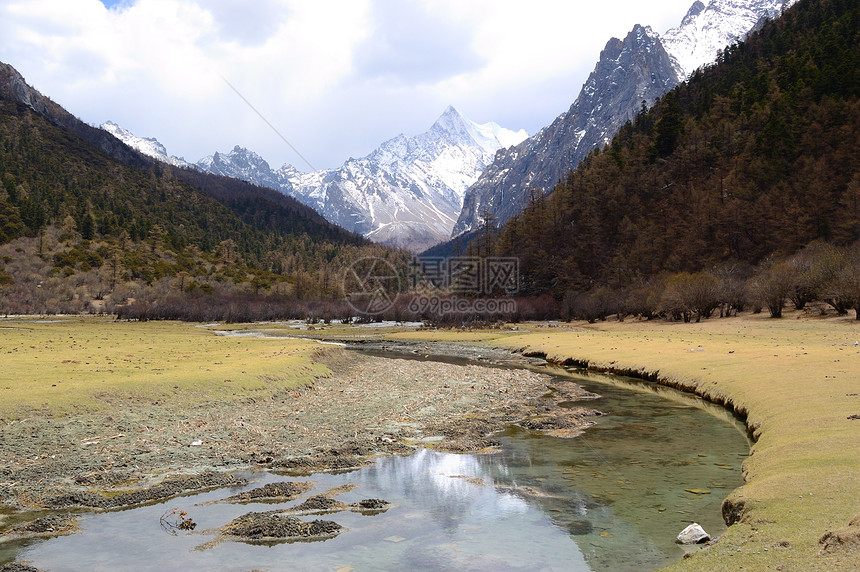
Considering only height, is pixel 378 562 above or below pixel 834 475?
below

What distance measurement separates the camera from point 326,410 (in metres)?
24.9

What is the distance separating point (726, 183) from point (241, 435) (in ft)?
381

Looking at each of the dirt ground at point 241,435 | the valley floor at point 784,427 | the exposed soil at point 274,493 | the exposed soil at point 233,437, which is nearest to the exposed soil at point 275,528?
the exposed soil at point 233,437

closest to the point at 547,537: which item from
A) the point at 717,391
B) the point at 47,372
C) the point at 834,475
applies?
the point at 834,475

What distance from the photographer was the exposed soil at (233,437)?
46.6 ft

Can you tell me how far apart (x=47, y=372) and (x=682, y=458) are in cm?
2756

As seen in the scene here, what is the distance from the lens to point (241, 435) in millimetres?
19656

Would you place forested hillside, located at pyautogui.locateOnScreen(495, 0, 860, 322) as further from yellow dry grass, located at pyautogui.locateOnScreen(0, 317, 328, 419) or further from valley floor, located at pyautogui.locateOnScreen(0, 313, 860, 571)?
yellow dry grass, located at pyautogui.locateOnScreen(0, 317, 328, 419)

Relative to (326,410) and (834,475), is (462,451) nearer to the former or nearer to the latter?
(326,410)

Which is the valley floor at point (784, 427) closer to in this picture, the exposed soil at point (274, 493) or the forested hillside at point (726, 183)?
the exposed soil at point (274, 493)

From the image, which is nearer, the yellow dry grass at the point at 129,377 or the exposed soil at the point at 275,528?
the exposed soil at the point at 275,528

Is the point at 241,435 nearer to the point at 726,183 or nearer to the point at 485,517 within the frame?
the point at 485,517

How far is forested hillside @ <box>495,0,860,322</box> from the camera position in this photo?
9238 cm

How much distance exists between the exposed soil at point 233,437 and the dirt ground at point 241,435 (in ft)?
0.13
